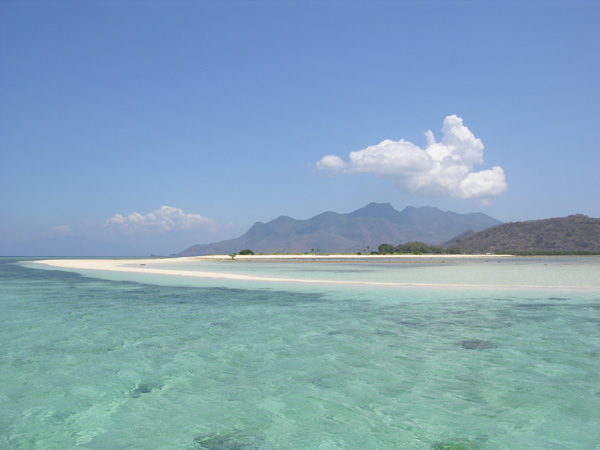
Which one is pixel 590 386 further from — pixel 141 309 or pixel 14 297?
pixel 14 297

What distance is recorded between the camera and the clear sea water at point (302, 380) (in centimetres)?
721

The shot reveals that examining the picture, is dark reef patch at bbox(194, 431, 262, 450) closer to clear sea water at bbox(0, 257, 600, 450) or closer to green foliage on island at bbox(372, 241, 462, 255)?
clear sea water at bbox(0, 257, 600, 450)

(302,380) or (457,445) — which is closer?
(457,445)

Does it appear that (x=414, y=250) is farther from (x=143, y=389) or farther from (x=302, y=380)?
(x=143, y=389)

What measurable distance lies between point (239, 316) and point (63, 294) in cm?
1796

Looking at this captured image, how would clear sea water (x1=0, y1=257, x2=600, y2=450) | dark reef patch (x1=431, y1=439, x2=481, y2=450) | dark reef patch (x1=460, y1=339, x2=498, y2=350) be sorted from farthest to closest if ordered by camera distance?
dark reef patch (x1=460, y1=339, x2=498, y2=350) < clear sea water (x1=0, y1=257, x2=600, y2=450) < dark reef patch (x1=431, y1=439, x2=481, y2=450)

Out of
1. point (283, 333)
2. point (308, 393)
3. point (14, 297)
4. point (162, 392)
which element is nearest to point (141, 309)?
point (283, 333)

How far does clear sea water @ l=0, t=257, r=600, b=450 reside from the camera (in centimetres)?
721

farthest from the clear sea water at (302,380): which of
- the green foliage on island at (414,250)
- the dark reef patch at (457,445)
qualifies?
the green foliage on island at (414,250)

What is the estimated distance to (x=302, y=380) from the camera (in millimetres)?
10109

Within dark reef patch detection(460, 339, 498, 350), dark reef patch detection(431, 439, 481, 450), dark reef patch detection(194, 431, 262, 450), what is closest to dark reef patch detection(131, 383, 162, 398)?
dark reef patch detection(194, 431, 262, 450)

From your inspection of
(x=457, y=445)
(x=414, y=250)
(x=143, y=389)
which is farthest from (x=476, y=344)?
(x=414, y=250)

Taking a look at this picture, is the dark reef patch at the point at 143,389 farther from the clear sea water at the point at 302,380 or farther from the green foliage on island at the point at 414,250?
the green foliage on island at the point at 414,250

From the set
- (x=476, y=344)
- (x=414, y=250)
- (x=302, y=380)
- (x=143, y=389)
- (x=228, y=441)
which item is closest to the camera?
(x=228, y=441)
